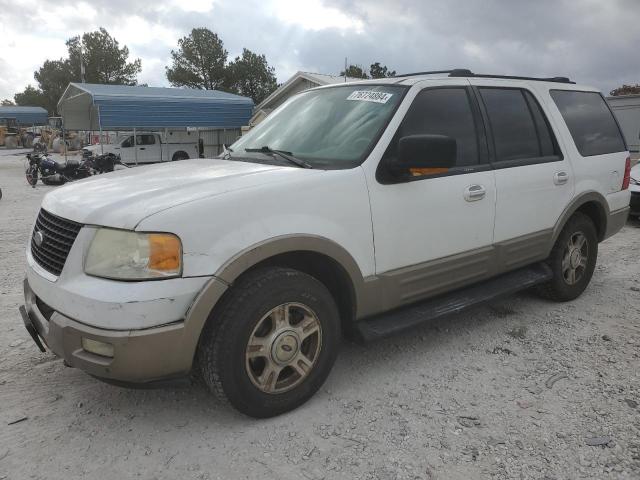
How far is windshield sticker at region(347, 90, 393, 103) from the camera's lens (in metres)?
3.23

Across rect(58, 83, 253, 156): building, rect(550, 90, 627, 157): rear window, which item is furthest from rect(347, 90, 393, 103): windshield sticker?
rect(58, 83, 253, 156): building

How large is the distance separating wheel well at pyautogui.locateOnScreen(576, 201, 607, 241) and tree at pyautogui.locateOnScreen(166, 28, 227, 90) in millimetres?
57179

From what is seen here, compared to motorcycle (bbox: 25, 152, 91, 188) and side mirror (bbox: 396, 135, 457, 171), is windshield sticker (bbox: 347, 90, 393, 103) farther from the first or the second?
motorcycle (bbox: 25, 152, 91, 188)

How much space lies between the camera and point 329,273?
2916mm

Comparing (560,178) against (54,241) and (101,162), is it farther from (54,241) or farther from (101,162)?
(101,162)

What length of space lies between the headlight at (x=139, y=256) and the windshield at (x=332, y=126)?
104 cm

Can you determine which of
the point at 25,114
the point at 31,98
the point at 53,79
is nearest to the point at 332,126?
the point at 25,114


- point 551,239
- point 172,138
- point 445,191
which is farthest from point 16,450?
point 172,138

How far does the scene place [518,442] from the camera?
2557mm

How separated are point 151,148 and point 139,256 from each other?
69.0 feet

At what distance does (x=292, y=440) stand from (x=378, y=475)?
0.48m

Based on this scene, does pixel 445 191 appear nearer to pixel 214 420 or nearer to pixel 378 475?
pixel 378 475

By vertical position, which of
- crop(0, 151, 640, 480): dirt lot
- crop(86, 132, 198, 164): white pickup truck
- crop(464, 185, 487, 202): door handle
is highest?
crop(86, 132, 198, 164): white pickup truck

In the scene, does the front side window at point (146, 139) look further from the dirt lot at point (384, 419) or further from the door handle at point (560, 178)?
the door handle at point (560, 178)
